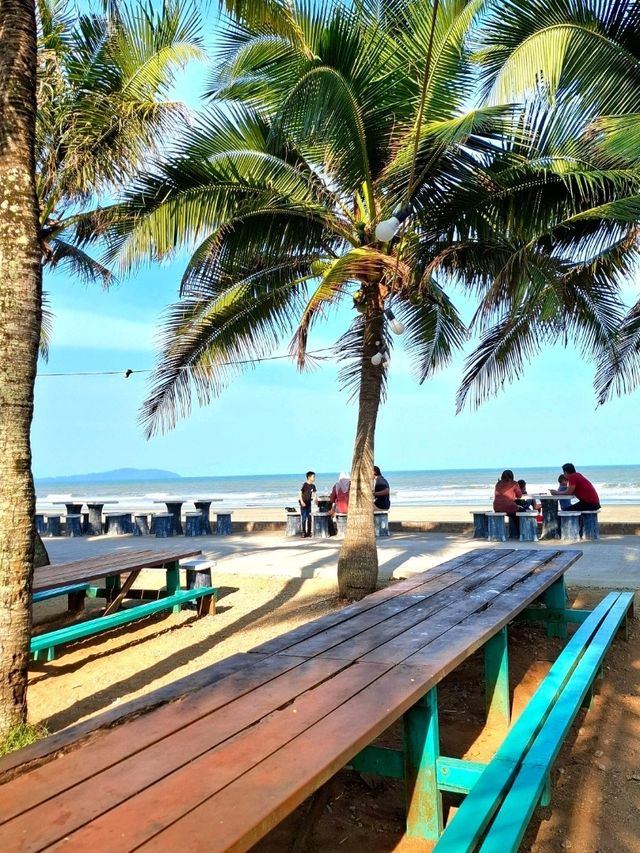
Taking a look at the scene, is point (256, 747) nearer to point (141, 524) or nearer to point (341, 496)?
point (341, 496)

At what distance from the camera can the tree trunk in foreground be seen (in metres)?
3.43

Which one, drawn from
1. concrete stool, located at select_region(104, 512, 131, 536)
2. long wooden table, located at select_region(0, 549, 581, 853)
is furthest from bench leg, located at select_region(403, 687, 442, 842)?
concrete stool, located at select_region(104, 512, 131, 536)

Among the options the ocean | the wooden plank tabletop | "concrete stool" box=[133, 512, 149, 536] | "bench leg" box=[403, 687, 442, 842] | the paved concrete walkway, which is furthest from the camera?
the ocean

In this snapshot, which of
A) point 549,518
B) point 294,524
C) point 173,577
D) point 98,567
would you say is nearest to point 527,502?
point 549,518

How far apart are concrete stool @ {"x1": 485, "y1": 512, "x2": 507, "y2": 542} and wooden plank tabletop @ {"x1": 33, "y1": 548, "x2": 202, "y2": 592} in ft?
21.0

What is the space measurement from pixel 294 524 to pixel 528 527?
479 centimetres

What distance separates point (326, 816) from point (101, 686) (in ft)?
8.38

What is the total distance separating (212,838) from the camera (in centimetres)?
148

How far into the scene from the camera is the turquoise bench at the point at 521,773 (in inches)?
79.1

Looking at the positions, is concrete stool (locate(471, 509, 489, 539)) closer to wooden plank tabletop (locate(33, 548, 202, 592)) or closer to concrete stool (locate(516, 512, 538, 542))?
concrete stool (locate(516, 512, 538, 542))

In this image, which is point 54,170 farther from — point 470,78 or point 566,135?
point 566,135

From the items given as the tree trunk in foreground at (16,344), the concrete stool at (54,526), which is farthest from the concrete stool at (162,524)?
the tree trunk in foreground at (16,344)

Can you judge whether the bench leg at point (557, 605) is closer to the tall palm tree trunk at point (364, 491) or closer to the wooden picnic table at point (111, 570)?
the tall palm tree trunk at point (364, 491)

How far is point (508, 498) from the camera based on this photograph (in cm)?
1191
